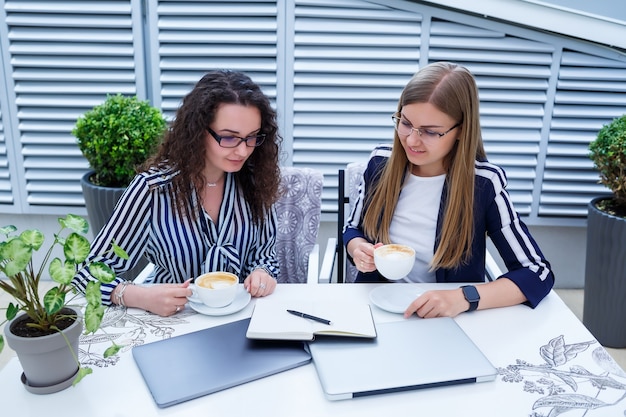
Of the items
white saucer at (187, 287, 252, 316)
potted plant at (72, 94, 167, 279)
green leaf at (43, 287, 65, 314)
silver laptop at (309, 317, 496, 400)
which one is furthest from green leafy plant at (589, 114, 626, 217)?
green leaf at (43, 287, 65, 314)

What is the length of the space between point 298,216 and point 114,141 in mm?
1038

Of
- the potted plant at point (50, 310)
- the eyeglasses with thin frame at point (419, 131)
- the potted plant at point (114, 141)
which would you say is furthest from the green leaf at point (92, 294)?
the potted plant at point (114, 141)

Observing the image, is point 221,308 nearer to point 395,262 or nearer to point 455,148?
point 395,262

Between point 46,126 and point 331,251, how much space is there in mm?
1885

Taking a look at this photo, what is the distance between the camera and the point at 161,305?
142 cm

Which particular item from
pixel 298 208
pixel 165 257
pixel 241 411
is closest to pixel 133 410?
pixel 241 411

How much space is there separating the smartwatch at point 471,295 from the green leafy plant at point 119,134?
1693 mm

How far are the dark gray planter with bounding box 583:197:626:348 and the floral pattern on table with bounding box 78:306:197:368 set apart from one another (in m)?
2.04

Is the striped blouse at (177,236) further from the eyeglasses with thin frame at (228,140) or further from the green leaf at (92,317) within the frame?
the green leaf at (92,317)

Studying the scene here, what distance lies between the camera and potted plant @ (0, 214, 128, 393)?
1.00 meters

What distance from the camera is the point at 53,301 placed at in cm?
103

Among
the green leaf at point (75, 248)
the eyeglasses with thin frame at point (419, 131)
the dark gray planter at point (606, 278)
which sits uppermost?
the eyeglasses with thin frame at point (419, 131)

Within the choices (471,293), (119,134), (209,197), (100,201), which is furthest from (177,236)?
(100,201)

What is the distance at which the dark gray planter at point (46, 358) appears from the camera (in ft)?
3.52
